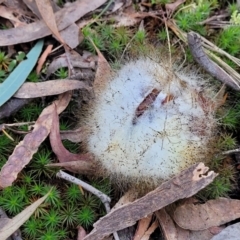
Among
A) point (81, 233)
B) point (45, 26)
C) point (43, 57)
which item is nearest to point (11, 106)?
point (43, 57)

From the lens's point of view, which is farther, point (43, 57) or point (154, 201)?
point (43, 57)

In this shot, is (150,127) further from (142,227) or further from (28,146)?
(28,146)

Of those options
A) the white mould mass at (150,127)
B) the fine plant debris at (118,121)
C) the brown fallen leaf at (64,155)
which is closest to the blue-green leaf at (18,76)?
the fine plant debris at (118,121)

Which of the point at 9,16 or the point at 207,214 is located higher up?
the point at 9,16

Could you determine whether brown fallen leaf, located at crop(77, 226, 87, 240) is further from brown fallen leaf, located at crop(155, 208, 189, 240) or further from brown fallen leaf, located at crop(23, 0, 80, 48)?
brown fallen leaf, located at crop(23, 0, 80, 48)

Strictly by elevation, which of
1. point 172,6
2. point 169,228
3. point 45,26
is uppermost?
point 45,26

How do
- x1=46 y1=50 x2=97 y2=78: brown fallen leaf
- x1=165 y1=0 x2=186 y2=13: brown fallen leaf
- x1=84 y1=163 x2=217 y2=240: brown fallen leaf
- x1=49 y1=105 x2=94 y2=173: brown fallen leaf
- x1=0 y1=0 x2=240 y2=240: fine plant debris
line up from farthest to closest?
1. x1=165 y1=0 x2=186 y2=13: brown fallen leaf
2. x1=46 y1=50 x2=97 y2=78: brown fallen leaf
3. x1=49 y1=105 x2=94 y2=173: brown fallen leaf
4. x1=0 y1=0 x2=240 y2=240: fine plant debris
5. x1=84 y1=163 x2=217 y2=240: brown fallen leaf

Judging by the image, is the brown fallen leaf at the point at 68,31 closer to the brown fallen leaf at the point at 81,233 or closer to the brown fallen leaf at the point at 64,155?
the brown fallen leaf at the point at 64,155

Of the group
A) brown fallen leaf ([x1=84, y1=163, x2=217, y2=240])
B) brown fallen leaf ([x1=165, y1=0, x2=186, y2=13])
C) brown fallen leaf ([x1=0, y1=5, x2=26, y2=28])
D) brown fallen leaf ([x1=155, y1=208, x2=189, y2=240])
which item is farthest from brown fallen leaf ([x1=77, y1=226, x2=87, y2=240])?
brown fallen leaf ([x1=165, y1=0, x2=186, y2=13])
